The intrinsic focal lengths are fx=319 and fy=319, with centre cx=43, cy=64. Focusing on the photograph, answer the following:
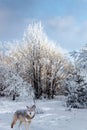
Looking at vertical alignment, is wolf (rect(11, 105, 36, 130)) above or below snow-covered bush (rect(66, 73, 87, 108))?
below

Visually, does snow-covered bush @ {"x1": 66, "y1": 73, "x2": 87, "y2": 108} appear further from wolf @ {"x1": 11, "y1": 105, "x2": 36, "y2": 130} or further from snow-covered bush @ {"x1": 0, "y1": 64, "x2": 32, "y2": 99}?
wolf @ {"x1": 11, "y1": 105, "x2": 36, "y2": 130}

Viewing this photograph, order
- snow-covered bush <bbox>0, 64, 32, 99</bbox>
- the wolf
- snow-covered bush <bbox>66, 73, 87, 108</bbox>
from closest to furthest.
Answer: the wolf
snow-covered bush <bbox>66, 73, 87, 108</bbox>
snow-covered bush <bbox>0, 64, 32, 99</bbox>

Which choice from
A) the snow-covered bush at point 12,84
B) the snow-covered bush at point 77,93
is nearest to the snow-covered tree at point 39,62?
the snow-covered bush at point 12,84

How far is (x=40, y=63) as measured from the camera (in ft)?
102

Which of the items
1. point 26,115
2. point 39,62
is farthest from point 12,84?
point 26,115

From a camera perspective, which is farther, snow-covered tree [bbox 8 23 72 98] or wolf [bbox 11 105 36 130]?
snow-covered tree [bbox 8 23 72 98]

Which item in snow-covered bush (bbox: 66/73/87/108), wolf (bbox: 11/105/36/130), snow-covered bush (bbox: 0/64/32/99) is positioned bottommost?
wolf (bbox: 11/105/36/130)

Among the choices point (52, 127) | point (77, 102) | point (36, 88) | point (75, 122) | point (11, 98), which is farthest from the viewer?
point (36, 88)

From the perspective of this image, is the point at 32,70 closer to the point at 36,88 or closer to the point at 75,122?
the point at 36,88

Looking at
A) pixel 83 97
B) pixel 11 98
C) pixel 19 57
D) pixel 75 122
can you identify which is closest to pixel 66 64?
pixel 19 57

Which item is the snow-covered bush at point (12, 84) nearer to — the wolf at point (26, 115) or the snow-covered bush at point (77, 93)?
the snow-covered bush at point (77, 93)

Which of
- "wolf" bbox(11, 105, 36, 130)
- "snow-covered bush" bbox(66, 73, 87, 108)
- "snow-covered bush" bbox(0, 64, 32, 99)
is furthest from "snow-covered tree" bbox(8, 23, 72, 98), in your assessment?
"wolf" bbox(11, 105, 36, 130)

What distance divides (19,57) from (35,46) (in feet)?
6.28

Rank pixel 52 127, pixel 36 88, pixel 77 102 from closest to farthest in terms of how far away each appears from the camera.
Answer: pixel 52 127, pixel 77 102, pixel 36 88
